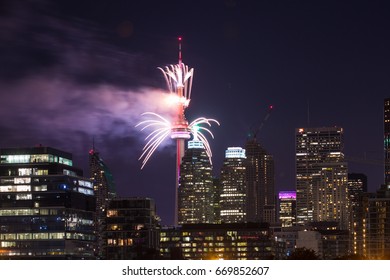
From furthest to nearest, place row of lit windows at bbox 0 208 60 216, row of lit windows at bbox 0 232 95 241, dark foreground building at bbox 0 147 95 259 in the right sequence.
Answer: row of lit windows at bbox 0 208 60 216 < row of lit windows at bbox 0 232 95 241 < dark foreground building at bbox 0 147 95 259

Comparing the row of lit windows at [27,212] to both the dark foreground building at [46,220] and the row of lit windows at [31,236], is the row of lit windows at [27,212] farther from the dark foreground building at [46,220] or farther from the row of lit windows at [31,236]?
the row of lit windows at [31,236]

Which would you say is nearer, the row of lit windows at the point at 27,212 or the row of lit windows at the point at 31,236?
the row of lit windows at the point at 31,236

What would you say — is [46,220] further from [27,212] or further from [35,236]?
[27,212]

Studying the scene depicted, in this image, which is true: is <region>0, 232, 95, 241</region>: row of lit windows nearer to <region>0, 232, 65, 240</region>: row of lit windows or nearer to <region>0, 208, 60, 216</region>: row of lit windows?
<region>0, 232, 65, 240</region>: row of lit windows

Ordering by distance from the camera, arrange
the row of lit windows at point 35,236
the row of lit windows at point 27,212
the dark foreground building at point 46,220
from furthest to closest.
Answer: the row of lit windows at point 27,212 → the row of lit windows at point 35,236 → the dark foreground building at point 46,220

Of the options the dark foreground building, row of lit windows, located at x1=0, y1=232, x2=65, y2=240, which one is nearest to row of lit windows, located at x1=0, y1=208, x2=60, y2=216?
the dark foreground building

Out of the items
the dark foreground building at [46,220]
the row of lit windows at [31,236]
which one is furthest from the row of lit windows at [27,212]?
the row of lit windows at [31,236]

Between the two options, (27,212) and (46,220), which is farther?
(27,212)

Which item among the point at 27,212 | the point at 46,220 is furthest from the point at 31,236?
the point at 27,212

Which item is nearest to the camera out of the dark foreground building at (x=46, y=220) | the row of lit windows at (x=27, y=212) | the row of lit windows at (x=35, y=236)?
the dark foreground building at (x=46, y=220)

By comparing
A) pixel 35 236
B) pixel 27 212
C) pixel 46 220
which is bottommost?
pixel 35 236
